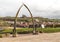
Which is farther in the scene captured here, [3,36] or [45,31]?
[45,31]

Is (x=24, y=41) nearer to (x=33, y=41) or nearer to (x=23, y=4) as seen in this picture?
(x=33, y=41)

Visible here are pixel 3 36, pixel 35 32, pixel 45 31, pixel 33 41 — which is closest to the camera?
pixel 33 41

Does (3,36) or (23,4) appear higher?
(23,4)

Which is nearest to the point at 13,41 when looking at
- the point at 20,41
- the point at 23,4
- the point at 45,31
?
the point at 20,41

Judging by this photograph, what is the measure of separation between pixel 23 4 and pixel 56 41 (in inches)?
328

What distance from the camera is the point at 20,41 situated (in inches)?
994

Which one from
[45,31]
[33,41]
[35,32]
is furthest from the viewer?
[45,31]

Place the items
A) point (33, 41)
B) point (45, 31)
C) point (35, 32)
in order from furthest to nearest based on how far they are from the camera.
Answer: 1. point (45, 31)
2. point (35, 32)
3. point (33, 41)

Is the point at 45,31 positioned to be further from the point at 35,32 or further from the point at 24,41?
the point at 24,41

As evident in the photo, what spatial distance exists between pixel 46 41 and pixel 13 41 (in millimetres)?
3443

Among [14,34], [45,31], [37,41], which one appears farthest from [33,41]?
[45,31]

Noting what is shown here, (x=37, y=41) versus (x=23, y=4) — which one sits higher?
(x=23, y=4)

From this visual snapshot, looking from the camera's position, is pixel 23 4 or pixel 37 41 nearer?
pixel 37 41

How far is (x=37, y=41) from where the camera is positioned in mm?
25047
